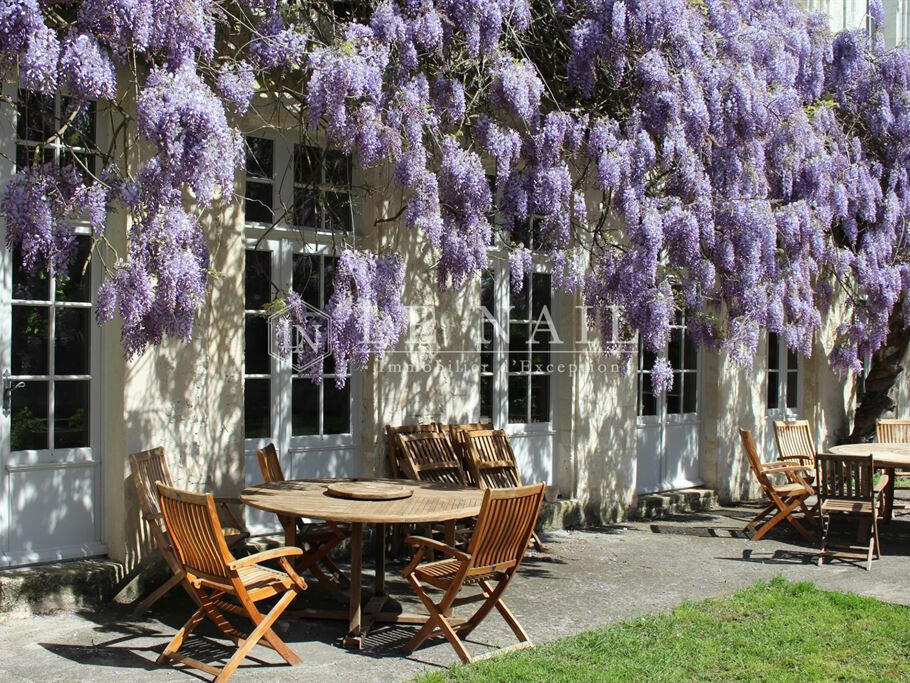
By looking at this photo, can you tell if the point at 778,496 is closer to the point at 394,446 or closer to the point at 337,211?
the point at 394,446

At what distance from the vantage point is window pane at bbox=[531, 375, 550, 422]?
911 cm

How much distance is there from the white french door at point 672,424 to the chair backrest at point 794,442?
113cm

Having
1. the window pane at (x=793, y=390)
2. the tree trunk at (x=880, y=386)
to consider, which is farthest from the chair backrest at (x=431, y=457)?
the tree trunk at (x=880, y=386)

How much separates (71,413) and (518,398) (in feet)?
12.8

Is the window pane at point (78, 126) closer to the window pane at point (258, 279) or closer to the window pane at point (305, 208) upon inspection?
the window pane at point (258, 279)

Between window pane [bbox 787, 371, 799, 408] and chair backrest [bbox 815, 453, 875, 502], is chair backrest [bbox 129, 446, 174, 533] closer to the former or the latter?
chair backrest [bbox 815, 453, 875, 502]

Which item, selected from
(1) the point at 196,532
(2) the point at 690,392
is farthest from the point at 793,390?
(1) the point at 196,532

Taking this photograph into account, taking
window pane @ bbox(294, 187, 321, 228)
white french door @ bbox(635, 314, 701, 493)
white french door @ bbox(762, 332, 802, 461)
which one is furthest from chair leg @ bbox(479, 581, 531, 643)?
white french door @ bbox(762, 332, 802, 461)

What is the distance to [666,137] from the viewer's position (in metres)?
7.41

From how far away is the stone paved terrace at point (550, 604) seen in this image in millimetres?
5000

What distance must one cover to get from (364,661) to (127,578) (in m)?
1.96

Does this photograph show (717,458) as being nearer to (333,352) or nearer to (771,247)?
(771,247)

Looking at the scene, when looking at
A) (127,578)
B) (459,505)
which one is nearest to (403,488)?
(459,505)

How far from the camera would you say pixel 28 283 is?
6129 millimetres
